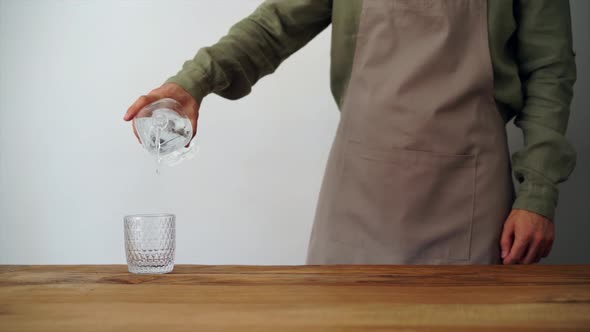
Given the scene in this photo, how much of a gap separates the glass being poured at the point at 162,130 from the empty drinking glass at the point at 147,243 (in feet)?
0.40

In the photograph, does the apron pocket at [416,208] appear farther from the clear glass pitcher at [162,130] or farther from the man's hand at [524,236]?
the clear glass pitcher at [162,130]

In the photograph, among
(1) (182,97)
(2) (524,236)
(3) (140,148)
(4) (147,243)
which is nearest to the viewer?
(4) (147,243)

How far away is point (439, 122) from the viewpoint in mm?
1205

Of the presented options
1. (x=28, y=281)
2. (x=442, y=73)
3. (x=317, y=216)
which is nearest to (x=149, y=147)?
(x=28, y=281)

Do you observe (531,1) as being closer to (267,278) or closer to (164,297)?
(267,278)

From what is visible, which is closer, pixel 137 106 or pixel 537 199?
pixel 137 106

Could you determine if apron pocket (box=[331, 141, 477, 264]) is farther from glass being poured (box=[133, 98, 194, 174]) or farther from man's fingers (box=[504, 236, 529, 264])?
glass being poured (box=[133, 98, 194, 174])

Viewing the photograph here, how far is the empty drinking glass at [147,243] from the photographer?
0.81m

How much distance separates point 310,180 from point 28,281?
43.7 inches

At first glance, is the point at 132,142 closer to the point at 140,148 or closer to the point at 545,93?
the point at 140,148

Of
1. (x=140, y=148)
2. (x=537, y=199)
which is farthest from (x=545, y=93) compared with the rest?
(x=140, y=148)

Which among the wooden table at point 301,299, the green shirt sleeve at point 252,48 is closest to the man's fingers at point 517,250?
the wooden table at point 301,299

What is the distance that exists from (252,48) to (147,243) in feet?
1.96

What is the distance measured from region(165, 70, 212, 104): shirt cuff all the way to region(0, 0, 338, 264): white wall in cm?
68
